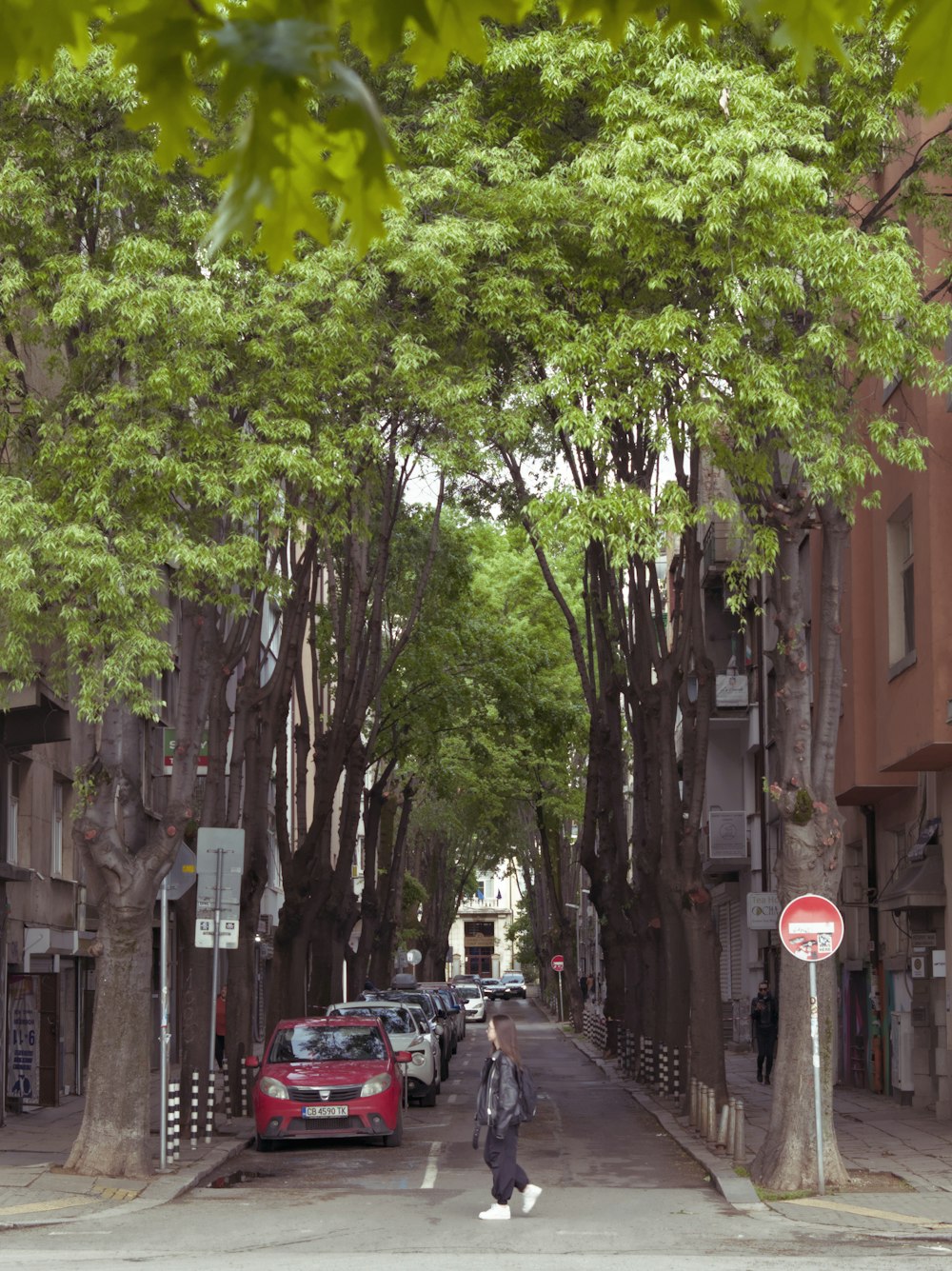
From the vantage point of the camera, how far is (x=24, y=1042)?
27062 mm

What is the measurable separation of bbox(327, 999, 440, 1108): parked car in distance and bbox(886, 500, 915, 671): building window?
9565 mm

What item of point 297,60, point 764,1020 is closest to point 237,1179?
point 764,1020

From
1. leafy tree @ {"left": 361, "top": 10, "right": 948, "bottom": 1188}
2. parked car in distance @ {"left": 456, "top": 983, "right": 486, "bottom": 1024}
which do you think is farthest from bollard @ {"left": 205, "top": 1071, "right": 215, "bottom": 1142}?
parked car in distance @ {"left": 456, "top": 983, "right": 486, "bottom": 1024}

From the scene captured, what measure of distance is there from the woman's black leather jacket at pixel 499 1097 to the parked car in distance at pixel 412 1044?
12.7 metres

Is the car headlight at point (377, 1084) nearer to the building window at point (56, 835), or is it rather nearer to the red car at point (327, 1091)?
the red car at point (327, 1091)

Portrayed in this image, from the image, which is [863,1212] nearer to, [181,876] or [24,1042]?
[181,876]

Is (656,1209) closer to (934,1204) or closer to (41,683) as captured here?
(934,1204)

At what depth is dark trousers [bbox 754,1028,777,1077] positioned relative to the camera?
29.9 metres

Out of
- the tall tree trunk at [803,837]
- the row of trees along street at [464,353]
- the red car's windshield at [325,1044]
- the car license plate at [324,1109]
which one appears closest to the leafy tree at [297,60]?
the row of trees along street at [464,353]

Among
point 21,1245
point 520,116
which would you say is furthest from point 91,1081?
point 520,116

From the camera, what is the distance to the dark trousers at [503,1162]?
14266 mm

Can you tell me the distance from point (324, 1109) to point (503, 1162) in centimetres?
616

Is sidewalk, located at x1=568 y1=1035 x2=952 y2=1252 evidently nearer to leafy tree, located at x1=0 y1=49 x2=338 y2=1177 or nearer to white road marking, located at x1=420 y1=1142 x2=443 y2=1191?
white road marking, located at x1=420 y1=1142 x2=443 y2=1191

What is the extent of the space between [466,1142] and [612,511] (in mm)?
8839
